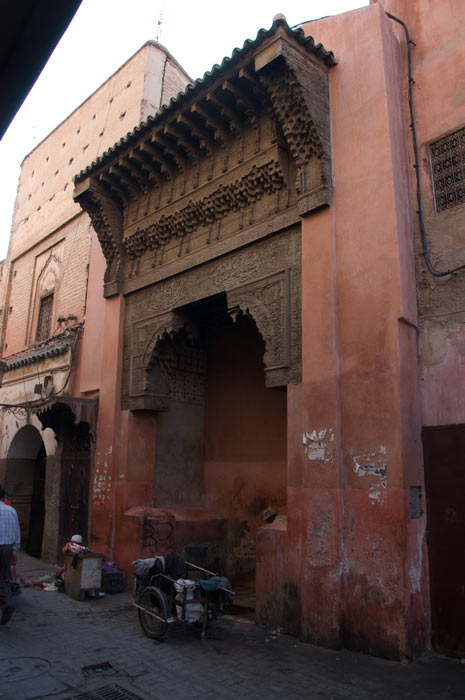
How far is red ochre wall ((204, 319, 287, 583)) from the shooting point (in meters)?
8.57

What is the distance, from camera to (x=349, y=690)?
13.6 feet

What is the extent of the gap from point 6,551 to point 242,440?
4160 mm

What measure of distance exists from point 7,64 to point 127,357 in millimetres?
7431

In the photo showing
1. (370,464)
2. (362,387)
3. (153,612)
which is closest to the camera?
(370,464)

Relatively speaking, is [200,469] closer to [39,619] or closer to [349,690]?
[39,619]

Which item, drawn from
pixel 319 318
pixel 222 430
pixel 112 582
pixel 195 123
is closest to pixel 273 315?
pixel 319 318

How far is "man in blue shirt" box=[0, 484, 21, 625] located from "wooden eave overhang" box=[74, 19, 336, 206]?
18.3 feet

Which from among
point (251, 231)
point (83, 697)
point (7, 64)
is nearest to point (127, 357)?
point (251, 231)

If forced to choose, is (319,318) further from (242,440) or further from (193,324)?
(242,440)

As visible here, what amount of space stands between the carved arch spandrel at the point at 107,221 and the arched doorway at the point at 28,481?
187 inches

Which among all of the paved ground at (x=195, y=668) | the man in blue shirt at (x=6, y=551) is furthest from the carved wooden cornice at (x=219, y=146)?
the paved ground at (x=195, y=668)

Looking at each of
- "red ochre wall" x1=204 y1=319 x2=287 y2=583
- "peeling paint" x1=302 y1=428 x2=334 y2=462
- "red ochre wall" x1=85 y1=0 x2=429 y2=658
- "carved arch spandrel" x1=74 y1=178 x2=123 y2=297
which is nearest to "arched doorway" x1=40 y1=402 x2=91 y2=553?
"red ochre wall" x1=204 y1=319 x2=287 y2=583

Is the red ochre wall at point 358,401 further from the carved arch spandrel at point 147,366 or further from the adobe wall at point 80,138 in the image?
the adobe wall at point 80,138

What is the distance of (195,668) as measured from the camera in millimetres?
→ 4730
